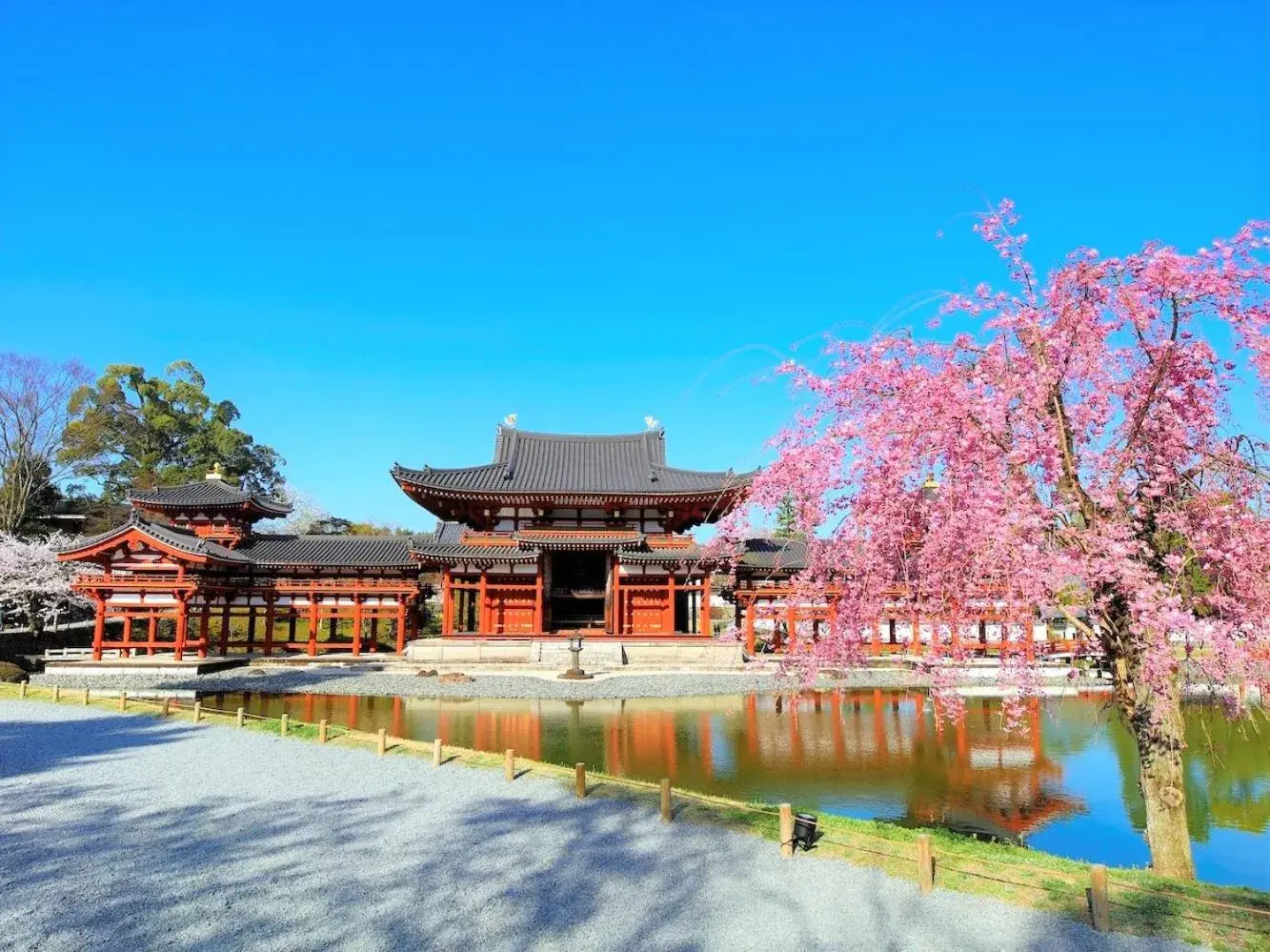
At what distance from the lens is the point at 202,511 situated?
102 ft

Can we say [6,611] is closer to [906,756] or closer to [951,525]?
[906,756]

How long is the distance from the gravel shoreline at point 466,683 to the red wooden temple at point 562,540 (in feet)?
10.9

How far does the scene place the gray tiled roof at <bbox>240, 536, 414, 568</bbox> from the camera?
2894 cm

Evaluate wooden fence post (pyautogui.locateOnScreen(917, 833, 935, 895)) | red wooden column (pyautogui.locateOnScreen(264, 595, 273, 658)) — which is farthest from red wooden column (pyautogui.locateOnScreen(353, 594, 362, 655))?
wooden fence post (pyautogui.locateOnScreen(917, 833, 935, 895))

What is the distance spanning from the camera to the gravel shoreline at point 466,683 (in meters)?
21.8

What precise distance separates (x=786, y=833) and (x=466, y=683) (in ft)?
57.5

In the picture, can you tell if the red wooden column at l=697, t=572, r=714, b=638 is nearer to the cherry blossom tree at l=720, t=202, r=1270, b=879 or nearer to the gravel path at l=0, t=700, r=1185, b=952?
the gravel path at l=0, t=700, r=1185, b=952

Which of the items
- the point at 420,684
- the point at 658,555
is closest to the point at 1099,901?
the point at 420,684

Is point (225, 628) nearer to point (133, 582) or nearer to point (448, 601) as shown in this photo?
point (133, 582)

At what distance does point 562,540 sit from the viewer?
92.6ft

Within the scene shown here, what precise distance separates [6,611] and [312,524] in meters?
19.6

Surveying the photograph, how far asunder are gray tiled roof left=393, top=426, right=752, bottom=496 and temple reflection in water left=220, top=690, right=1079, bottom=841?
9.47 m

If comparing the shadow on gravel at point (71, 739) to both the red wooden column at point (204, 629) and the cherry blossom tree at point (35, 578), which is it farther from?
the cherry blossom tree at point (35, 578)

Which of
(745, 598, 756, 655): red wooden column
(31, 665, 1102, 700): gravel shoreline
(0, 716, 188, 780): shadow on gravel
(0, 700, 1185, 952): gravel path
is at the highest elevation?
(745, 598, 756, 655): red wooden column
